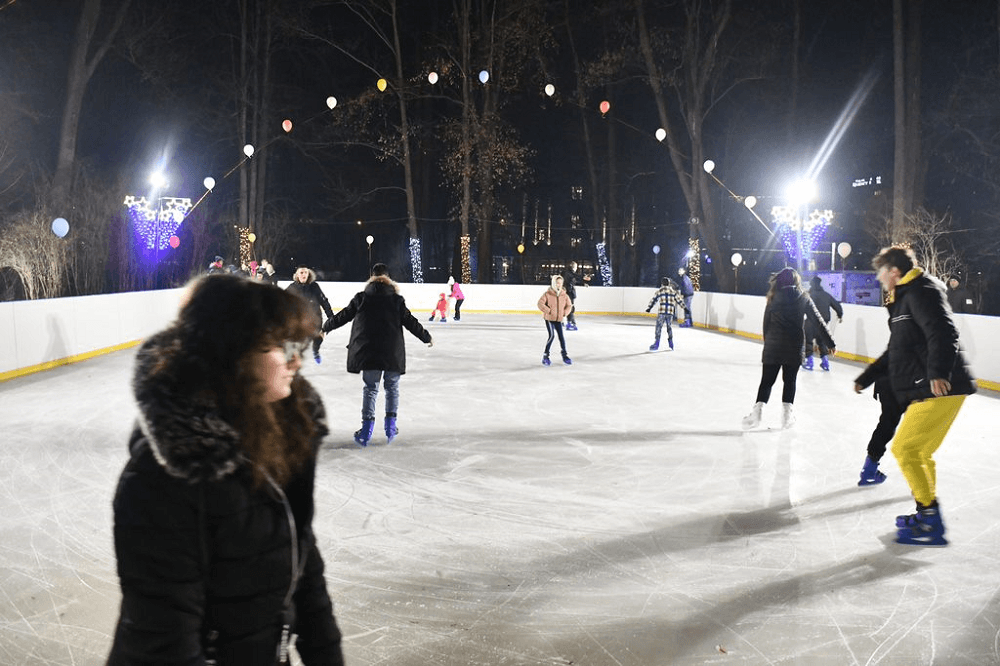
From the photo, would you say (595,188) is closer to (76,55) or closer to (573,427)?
(76,55)

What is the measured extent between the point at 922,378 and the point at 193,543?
14.4 ft

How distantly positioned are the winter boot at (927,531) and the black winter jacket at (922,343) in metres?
0.62

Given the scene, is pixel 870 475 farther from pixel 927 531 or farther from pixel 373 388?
pixel 373 388

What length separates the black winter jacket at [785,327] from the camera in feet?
25.8

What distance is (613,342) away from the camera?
55.8 ft

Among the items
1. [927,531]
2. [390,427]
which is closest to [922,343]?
[927,531]

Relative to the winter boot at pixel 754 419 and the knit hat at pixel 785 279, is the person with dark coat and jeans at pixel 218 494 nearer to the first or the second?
the knit hat at pixel 785 279

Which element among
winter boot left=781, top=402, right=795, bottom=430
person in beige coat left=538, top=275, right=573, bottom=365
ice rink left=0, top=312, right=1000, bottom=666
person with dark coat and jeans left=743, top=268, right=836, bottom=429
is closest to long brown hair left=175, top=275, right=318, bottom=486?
ice rink left=0, top=312, right=1000, bottom=666

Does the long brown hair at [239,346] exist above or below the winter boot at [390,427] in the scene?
above

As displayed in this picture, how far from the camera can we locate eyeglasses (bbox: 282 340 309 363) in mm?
1716

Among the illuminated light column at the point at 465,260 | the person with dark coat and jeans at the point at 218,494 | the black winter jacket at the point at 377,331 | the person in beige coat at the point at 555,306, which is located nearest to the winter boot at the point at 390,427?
the black winter jacket at the point at 377,331

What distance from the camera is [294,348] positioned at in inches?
69.0

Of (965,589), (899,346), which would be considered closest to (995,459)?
(899,346)

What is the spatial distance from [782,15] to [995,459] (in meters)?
22.2
